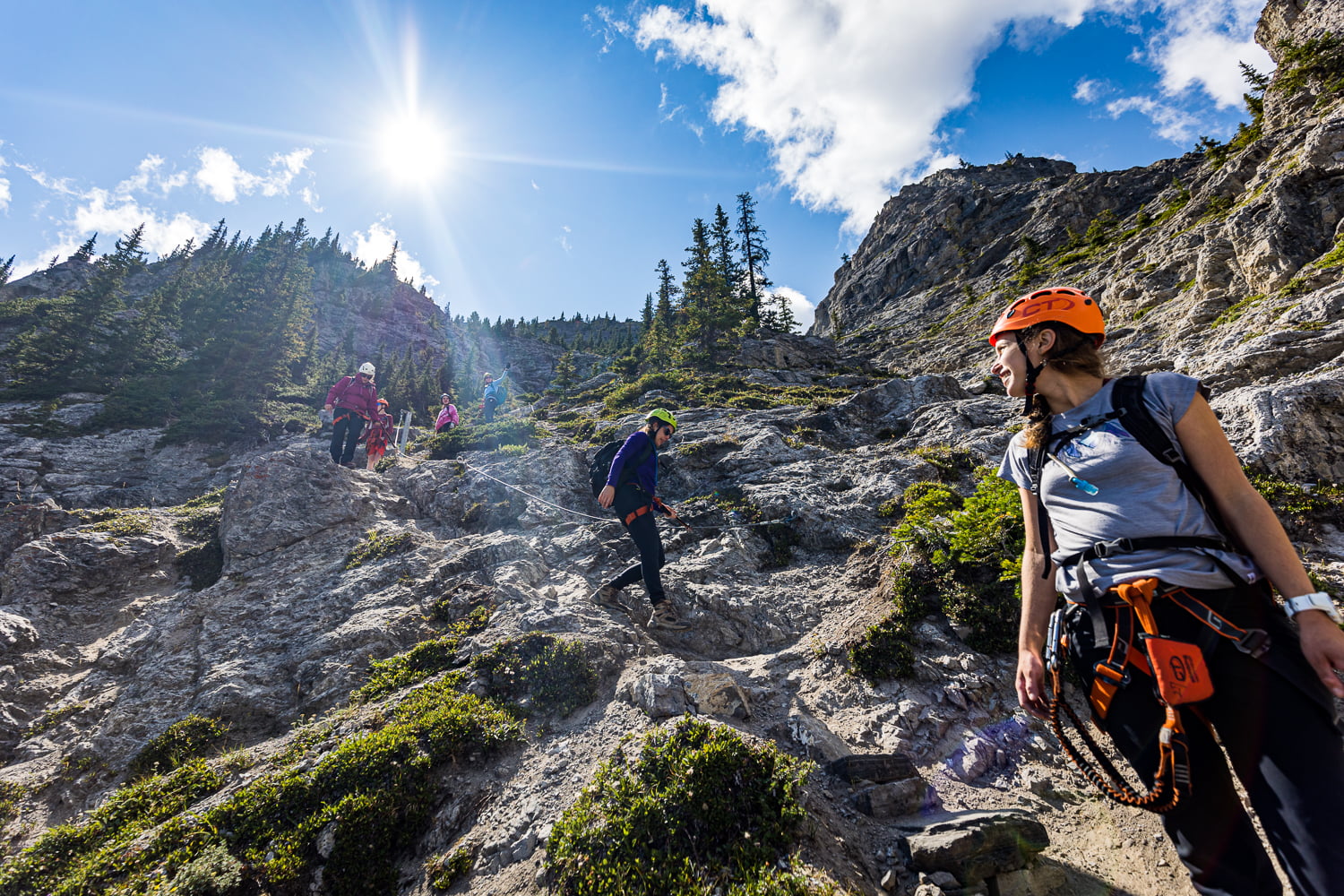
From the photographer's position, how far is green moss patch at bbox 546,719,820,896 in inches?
126

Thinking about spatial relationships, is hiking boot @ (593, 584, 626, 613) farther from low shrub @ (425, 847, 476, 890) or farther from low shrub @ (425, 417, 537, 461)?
low shrub @ (425, 417, 537, 461)

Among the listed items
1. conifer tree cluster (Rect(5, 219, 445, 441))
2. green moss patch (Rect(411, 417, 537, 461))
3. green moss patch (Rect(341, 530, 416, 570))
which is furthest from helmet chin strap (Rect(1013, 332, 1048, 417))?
conifer tree cluster (Rect(5, 219, 445, 441))

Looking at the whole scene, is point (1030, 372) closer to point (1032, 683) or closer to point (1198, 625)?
point (1198, 625)

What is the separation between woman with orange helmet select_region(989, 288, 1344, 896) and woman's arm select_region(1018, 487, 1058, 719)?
5.6 inches

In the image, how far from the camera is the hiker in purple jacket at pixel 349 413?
13719 mm

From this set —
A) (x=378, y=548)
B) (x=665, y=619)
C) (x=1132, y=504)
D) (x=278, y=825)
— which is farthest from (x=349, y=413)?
(x=1132, y=504)

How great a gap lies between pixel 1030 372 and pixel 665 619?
6.05 metres

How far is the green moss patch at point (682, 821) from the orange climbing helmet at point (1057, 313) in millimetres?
3495

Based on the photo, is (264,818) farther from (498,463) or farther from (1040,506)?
(498,463)

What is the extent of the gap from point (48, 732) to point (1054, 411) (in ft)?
36.7

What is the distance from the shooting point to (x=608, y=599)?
7.94 m

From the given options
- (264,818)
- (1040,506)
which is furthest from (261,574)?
(1040,506)

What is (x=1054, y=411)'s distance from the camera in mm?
2699

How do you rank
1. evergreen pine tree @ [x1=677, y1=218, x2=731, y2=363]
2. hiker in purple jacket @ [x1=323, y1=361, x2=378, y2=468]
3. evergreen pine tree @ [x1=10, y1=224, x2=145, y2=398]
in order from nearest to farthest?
hiker in purple jacket @ [x1=323, y1=361, x2=378, y2=468] < evergreen pine tree @ [x1=10, y1=224, x2=145, y2=398] < evergreen pine tree @ [x1=677, y1=218, x2=731, y2=363]
